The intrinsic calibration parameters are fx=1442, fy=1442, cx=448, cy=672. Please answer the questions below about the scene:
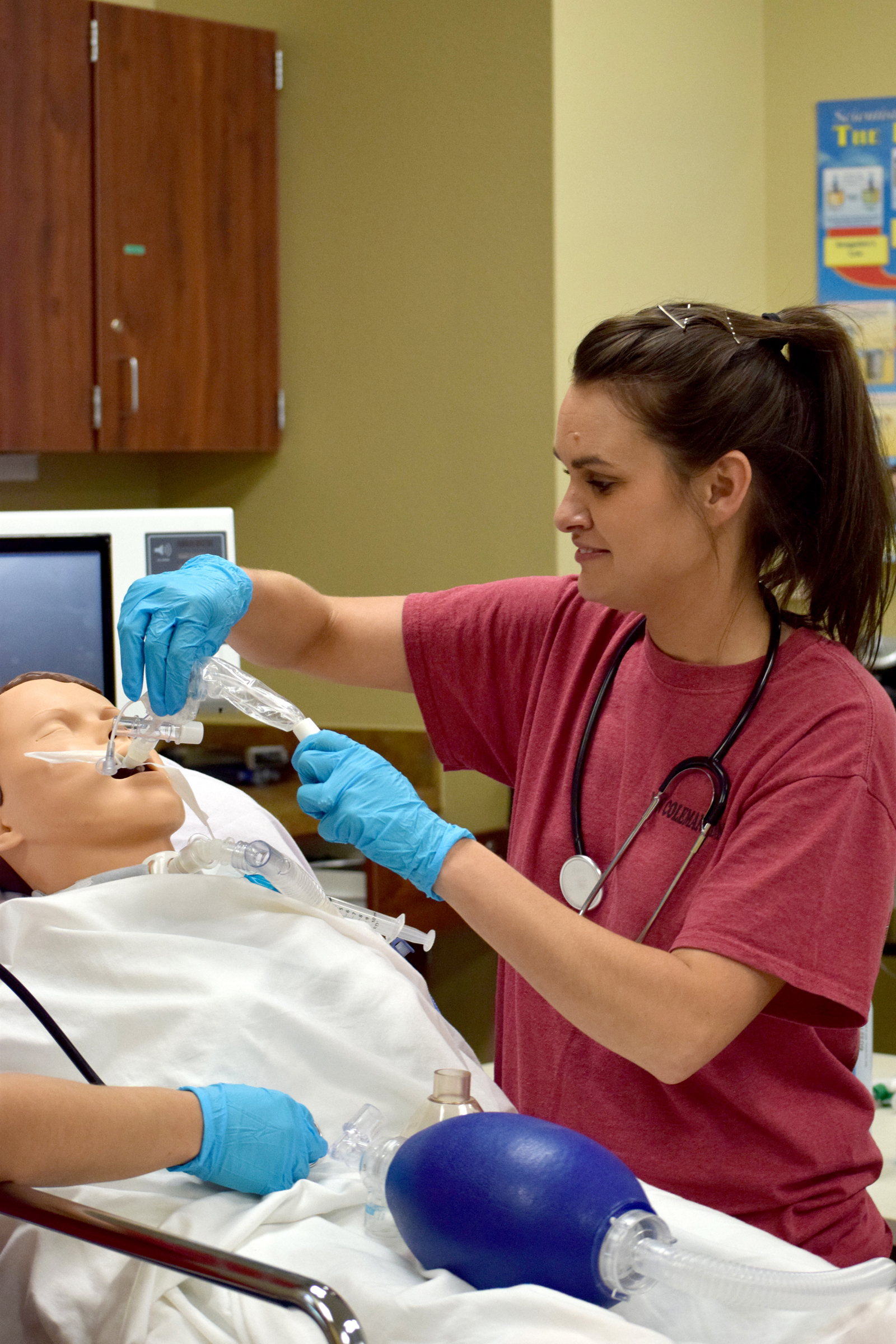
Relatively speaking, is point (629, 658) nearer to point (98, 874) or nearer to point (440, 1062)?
point (440, 1062)

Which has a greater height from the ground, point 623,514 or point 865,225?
point 865,225

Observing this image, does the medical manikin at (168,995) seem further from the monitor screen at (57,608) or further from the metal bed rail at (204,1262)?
the monitor screen at (57,608)

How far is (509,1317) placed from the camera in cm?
91

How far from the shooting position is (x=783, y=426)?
1341mm

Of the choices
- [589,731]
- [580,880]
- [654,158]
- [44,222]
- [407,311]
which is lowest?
[580,880]

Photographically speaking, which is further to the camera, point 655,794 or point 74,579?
point 74,579

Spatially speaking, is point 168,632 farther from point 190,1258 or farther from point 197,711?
point 190,1258

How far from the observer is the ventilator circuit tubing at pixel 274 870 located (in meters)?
1.38

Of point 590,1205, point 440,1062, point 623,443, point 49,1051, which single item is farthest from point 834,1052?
point 49,1051

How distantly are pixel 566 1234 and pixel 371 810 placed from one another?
424 millimetres

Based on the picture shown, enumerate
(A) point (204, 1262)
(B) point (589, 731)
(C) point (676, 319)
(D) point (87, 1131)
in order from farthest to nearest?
(B) point (589, 731) < (C) point (676, 319) < (D) point (87, 1131) < (A) point (204, 1262)

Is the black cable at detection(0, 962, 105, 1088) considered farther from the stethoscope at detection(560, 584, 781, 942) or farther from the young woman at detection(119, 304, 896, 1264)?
the stethoscope at detection(560, 584, 781, 942)

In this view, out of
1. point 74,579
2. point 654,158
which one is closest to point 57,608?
point 74,579

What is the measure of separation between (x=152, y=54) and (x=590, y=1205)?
2.76 metres
